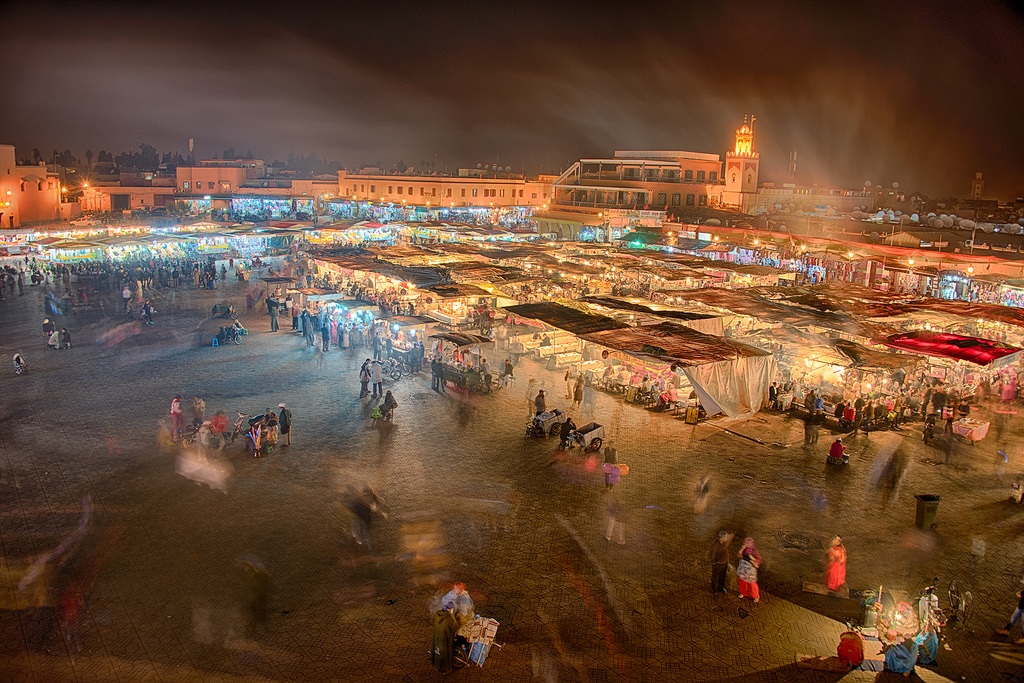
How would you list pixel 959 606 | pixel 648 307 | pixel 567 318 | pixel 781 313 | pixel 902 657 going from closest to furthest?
1. pixel 902 657
2. pixel 959 606
3. pixel 567 318
4. pixel 781 313
5. pixel 648 307

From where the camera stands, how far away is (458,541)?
322 inches

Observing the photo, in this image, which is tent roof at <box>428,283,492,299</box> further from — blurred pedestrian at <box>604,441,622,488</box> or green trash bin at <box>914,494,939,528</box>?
green trash bin at <box>914,494,939,528</box>

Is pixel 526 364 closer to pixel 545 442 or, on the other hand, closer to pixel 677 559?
pixel 545 442

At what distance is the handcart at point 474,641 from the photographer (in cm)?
610

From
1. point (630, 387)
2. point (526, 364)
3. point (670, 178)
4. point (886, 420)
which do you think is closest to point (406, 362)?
point (526, 364)

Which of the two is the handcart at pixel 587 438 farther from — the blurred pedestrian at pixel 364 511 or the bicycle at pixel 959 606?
the bicycle at pixel 959 606

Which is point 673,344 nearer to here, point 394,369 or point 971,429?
point 971,429

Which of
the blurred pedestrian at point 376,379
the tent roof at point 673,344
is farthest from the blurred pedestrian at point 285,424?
the tent roof at point 673,344

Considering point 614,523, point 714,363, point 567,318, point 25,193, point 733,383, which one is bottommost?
point 614,523

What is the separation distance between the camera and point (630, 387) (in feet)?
47.3

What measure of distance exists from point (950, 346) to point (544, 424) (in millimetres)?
9245

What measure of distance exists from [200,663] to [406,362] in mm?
10615

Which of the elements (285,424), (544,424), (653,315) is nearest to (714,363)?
(544,424)

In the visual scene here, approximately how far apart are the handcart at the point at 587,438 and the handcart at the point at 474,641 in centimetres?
535
